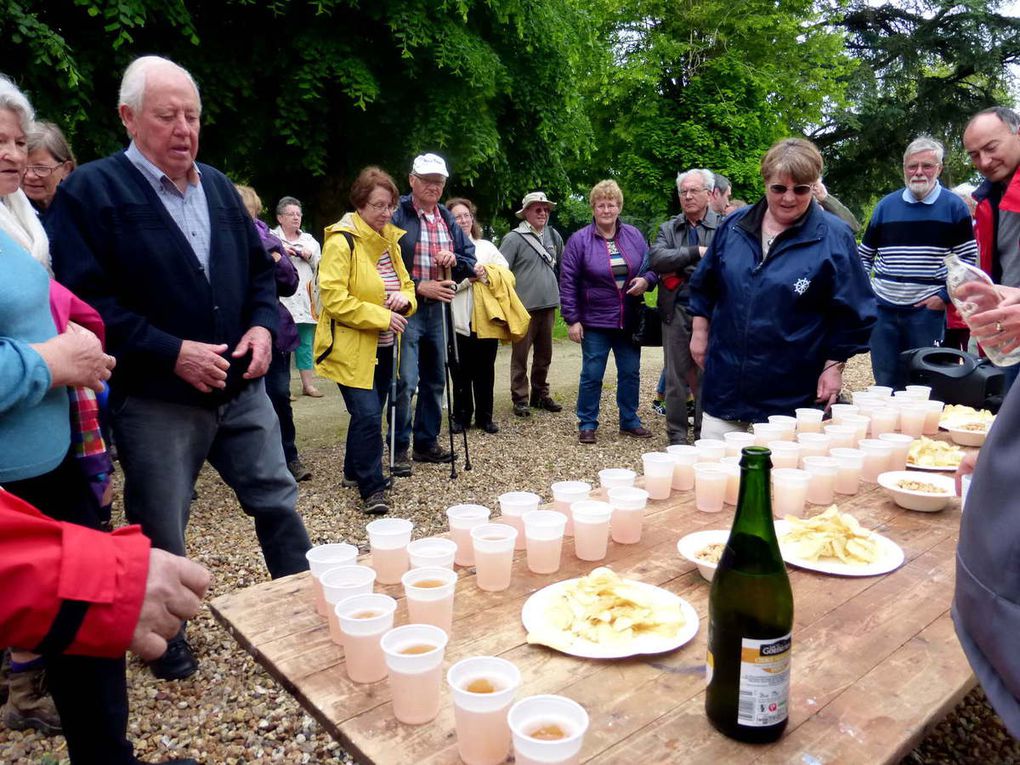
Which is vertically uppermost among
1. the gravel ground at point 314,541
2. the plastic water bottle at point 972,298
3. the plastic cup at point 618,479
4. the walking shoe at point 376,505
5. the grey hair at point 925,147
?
the grey hair at point 925,147

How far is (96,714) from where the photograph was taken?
2080 mm

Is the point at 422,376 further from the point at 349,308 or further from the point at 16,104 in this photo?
the point at 16,104

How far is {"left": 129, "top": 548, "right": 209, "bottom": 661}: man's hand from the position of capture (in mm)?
1302

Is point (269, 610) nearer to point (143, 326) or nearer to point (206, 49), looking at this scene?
point (143, 326)

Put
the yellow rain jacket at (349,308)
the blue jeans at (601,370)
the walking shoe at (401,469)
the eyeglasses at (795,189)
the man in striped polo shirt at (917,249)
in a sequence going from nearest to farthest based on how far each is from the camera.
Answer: the eyeglasses at (795,189) < the yellow rain jacket at (349,308) < the man in striped polo shirt at (917,249) < the walking shoe at (401,469) < the blue jeans at (601,370)

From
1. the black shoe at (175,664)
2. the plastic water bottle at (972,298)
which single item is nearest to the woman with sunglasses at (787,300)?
the plastic water bottle at (972,298)

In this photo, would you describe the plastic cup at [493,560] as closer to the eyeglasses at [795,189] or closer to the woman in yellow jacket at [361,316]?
the eyeglasses at [795,189]

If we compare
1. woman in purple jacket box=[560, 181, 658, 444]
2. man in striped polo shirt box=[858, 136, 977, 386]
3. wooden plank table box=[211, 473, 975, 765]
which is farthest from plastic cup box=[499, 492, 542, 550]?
woman in purple jacket box=[560, 181, 658, 444]

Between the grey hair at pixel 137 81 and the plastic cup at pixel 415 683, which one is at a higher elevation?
the grey hair at pixel 137 81

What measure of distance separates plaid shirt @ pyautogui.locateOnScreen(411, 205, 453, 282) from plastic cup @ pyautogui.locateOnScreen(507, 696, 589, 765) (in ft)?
16.0

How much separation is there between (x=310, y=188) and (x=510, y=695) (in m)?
10.8

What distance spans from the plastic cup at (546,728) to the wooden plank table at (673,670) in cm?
9

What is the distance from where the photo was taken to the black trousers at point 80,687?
6.70 feet

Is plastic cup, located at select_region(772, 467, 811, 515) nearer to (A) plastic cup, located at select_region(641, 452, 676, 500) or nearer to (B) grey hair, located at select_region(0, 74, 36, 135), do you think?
A: (A) plastic cup, located at select_region(641, 452, 676, 500)
